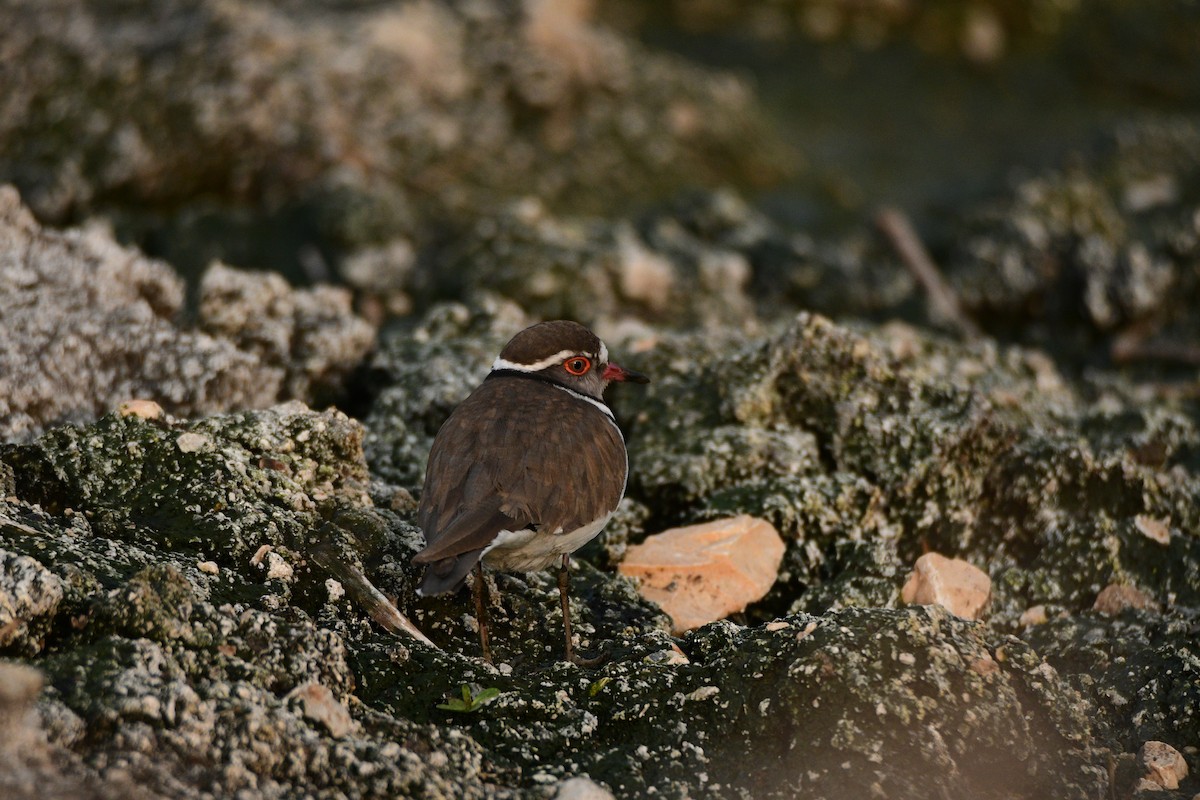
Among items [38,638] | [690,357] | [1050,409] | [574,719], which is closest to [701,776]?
[574,719]

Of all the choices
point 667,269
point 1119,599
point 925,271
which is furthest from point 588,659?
point 925,271

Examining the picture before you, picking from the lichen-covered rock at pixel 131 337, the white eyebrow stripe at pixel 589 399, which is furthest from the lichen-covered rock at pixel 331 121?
the white eyebrow stripe at pixel 589 399

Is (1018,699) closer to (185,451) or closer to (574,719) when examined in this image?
(574,719)

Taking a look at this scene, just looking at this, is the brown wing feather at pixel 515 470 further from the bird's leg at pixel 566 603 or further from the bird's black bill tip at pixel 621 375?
the bird's black bill tip at pixel 621 375

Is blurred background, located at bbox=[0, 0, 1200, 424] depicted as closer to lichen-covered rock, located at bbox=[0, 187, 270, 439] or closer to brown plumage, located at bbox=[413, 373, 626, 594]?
lichen-covered rock, located at bbox=[0, 187, 270, 439]

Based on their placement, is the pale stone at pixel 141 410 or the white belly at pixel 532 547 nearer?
the white belly at pixel 532 547

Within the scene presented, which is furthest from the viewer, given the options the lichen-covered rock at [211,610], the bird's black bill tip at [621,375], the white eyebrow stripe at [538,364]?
the bird's black bill tip at [621,375]

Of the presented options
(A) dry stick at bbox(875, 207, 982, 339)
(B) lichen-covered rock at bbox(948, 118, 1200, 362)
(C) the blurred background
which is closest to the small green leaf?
(C) the blurred background
